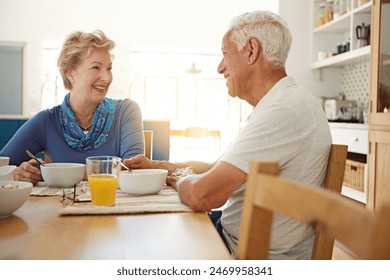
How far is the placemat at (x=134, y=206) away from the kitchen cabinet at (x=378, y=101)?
2012mm

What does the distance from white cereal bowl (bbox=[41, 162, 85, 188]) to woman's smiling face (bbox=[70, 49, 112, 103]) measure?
0.57m

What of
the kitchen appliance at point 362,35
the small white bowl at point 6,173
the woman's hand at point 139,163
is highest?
the kitchen appliance at point 362,35

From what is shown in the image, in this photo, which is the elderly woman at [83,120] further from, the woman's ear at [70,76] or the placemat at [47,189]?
the placemat at [47,189]

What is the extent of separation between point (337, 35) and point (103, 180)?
381 centimetres

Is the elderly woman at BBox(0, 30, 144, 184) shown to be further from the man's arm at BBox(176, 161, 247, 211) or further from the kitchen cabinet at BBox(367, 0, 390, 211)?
the kitchen cabinet at BBox(367, 0, 390, 211)

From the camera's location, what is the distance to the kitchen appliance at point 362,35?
333cm

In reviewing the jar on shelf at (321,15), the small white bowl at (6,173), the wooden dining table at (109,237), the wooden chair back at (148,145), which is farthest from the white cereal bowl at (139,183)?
the jar on shelf at (321,15)

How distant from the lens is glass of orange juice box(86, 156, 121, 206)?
0.89 m

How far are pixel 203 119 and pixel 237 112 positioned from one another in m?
0.73

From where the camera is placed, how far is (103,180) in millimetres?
889

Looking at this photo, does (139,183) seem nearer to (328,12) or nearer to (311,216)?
(311,216)

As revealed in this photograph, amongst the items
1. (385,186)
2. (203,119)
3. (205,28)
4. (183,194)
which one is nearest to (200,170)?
(183,194)

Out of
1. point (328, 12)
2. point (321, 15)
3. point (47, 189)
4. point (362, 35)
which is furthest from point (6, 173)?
point (321, 15)

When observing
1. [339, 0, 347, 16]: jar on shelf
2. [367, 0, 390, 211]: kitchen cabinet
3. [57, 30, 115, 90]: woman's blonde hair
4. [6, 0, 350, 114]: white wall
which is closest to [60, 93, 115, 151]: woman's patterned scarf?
[57, 30, 115, 90]: woman's blonde hair
